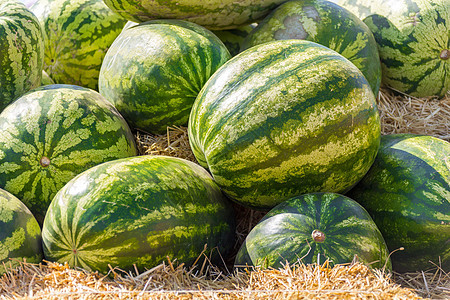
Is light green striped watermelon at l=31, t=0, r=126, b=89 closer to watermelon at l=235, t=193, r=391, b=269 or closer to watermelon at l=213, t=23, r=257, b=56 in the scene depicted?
watermelon at l=213, t=23, r=257, b=56

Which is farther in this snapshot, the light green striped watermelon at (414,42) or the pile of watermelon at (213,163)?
the light green striped watermelon at (414,42)

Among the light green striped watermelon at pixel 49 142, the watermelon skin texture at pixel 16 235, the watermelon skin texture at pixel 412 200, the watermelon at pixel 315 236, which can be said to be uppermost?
the light green striped watermelon at pixel 49 142

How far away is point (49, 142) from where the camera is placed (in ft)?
8.54

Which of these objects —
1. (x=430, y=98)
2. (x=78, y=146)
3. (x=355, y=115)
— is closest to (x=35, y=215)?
(x=78, y=146)

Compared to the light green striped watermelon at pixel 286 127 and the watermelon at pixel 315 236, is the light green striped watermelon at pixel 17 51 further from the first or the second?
the watermelon at pixel 315 236

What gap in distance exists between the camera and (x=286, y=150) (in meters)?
2.22

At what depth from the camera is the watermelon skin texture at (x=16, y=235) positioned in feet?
7.41

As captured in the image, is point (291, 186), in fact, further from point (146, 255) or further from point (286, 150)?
point (146, 255)

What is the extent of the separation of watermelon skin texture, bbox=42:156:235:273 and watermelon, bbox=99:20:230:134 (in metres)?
0.61

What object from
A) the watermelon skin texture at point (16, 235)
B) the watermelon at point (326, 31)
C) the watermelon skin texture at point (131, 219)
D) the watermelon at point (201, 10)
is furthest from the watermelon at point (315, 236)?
the watermelon at point (201, 10)

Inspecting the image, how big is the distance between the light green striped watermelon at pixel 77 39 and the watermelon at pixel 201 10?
44 cm

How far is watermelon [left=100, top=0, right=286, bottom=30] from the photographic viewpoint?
323 cm

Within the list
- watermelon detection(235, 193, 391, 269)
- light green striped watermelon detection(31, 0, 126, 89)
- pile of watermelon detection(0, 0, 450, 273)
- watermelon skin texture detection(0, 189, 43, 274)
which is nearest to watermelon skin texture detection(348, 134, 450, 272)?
pile of watermelon detection(0, 0, 450, 273)

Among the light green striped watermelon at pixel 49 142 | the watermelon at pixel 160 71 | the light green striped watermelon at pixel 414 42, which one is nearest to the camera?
the light green striped watermelon at pixel 49 142
